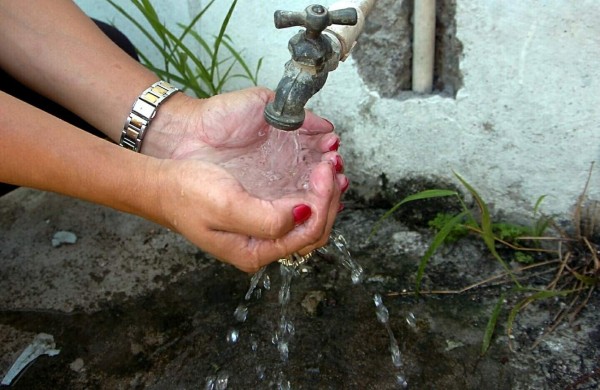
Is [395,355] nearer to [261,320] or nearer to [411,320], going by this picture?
[411,320]

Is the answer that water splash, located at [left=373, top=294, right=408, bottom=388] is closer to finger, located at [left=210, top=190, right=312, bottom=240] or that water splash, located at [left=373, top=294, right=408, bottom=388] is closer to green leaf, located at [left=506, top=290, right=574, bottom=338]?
green leaf, located at [left=506, top=290, right=574, bottom=338]

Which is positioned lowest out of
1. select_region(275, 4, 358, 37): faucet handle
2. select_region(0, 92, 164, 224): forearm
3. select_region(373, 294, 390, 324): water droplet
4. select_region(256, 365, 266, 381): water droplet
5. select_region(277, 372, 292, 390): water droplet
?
select_region(277, 372, 292, 390): water droplet

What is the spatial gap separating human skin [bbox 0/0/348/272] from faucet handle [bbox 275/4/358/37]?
0.33 meters

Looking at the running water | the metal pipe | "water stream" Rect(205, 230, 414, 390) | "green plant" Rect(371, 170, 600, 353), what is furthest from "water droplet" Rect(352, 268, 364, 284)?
the metal pipe

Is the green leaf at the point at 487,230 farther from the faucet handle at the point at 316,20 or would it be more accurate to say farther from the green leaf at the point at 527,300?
the faucet handle at the point at 316,20

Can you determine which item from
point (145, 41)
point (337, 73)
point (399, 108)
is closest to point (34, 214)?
point (145, 41)

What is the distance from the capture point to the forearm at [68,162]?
1.36 m

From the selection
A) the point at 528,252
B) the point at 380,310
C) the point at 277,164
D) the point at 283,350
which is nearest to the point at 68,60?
the point at 277,164

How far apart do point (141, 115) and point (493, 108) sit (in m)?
0.93

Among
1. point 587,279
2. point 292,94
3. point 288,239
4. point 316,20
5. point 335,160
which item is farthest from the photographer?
point 587,279

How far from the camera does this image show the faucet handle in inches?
48.0

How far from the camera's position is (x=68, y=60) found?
170cm

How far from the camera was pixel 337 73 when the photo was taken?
2.06 metres

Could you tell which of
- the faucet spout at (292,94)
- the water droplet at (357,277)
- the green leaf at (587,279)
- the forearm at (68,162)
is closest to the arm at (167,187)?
the forearm at (68,162)
